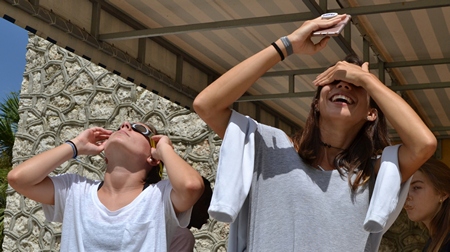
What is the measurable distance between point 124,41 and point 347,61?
202 cm

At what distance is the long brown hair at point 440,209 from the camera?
7.98 feet

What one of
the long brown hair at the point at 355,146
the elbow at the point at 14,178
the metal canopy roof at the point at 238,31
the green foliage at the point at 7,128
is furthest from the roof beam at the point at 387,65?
the green foliage at the point at 7,128

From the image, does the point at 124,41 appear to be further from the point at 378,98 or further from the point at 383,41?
the point at 378,98

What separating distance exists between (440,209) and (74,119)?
5.58 metres

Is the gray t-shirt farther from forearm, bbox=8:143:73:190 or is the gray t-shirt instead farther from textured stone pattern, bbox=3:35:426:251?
textured stone pattern, bbox=3:35:426:251

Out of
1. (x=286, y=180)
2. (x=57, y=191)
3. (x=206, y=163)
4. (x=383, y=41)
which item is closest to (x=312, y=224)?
(x=286, y=180)

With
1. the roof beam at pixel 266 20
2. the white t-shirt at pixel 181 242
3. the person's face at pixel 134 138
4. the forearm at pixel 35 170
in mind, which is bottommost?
the white t-shirt at pixel 181 242

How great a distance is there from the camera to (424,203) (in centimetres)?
262

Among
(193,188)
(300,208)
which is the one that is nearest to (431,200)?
(193,188)

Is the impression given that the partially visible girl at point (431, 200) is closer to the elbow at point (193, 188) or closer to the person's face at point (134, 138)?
the elbow at point (193, 188)

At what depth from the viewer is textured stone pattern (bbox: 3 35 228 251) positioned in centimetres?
668

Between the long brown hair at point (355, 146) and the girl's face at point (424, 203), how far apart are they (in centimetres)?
85

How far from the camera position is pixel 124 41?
12.1 feet

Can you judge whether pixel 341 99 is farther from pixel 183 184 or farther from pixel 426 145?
pixel 183 184
